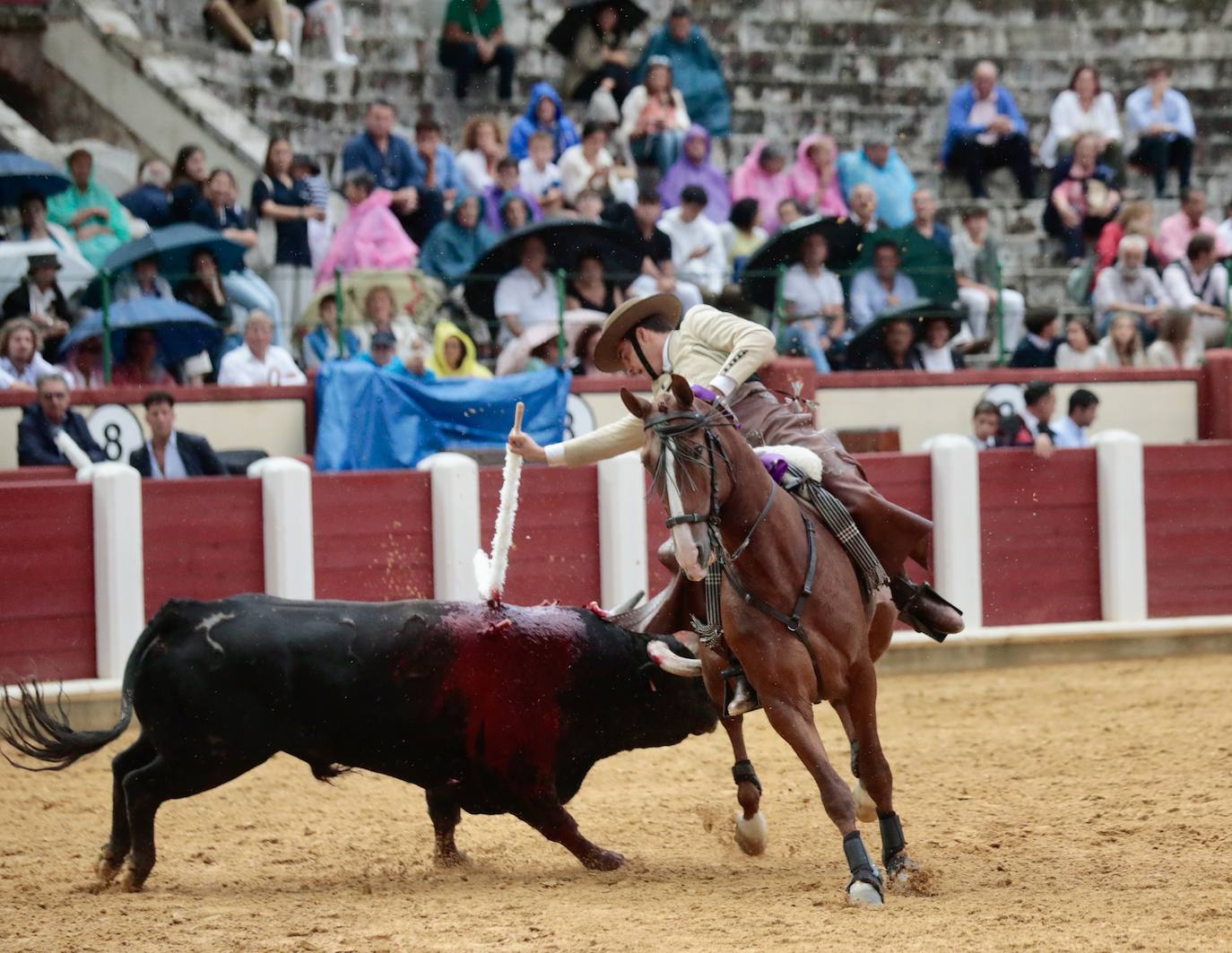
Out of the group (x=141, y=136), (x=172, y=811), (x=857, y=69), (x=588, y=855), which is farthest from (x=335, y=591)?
(x=857, y=69)

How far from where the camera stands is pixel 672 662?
6.01 meters

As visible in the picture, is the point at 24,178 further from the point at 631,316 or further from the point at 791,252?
the point at 631,316

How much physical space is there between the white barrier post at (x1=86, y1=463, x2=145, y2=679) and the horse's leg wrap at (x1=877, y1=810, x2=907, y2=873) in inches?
197

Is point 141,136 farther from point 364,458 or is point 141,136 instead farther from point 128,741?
point 128,741

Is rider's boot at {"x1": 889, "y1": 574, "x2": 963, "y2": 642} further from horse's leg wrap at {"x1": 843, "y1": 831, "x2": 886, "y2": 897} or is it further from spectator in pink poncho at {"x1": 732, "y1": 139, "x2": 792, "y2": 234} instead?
spectator in pink poncho at {"x1": 732, "y1": 139, "x2": 792, "y2": 234}

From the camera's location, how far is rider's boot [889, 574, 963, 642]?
6.27m

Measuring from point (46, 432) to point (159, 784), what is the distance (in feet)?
15.3

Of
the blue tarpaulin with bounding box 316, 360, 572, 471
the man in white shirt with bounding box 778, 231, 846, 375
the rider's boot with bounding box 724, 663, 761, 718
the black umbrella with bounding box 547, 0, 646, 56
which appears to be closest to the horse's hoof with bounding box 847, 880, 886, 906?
the rider's boot with bounding box 724, 663, 761, 718

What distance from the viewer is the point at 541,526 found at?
414 inches

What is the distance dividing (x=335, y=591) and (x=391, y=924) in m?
4.82

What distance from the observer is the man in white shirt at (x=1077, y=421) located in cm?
1179

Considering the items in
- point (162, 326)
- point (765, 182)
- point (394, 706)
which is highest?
point (765, 182)

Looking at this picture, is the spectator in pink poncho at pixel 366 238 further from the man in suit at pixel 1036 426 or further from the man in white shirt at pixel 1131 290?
the man in white shirt at pixel 1131 290

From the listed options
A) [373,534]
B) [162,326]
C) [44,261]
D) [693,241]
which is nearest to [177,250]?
[162,326]
